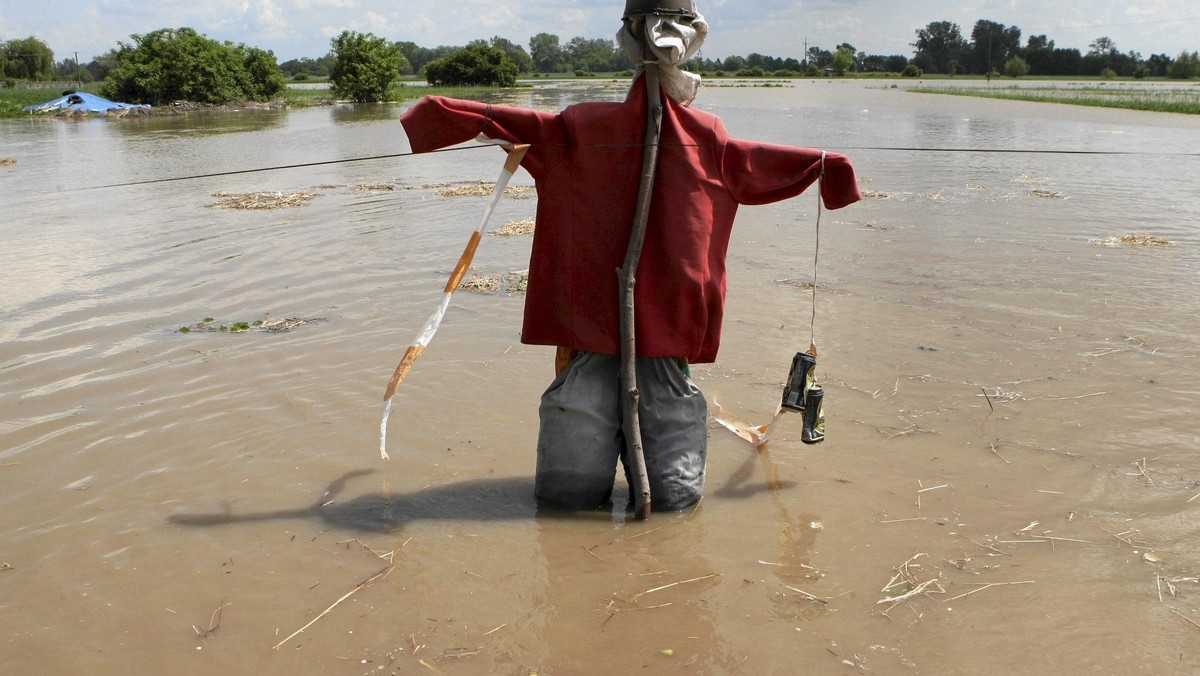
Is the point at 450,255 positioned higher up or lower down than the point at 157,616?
higher up

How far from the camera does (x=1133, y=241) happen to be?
748cm

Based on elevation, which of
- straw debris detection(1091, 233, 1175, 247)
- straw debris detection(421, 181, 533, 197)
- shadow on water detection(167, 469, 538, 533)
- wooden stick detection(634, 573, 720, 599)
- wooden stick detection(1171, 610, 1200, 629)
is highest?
straw debris detection(421, 181, 533, 197)

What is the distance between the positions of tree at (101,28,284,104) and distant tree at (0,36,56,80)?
3092 centimetres

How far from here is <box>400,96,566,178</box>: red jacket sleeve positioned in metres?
2.96

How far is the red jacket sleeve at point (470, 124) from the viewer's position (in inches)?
117

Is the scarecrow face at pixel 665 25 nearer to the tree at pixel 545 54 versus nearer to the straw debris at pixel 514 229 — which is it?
the straw debris at pixel 514 229

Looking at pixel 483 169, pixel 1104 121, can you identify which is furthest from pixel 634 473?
pixel 1104 121

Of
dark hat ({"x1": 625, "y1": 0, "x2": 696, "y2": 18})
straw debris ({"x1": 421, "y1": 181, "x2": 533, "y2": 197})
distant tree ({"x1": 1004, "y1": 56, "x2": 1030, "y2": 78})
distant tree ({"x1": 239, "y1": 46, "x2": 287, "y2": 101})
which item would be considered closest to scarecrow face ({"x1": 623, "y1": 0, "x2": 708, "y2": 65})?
dark hat ({"x1": 625, "y1": 0, "x2": 696, "y2": 18})

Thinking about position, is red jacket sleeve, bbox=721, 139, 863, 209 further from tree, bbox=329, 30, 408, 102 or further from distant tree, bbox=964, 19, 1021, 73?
distant tree, bbox=964, 19, 1021, 73

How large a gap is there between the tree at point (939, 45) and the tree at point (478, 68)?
207ft

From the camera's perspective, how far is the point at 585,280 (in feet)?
10.3

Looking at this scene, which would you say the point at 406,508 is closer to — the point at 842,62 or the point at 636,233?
the point at 636,233

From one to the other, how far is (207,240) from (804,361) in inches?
241

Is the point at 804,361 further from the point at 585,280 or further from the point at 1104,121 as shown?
the point at 1104,121
